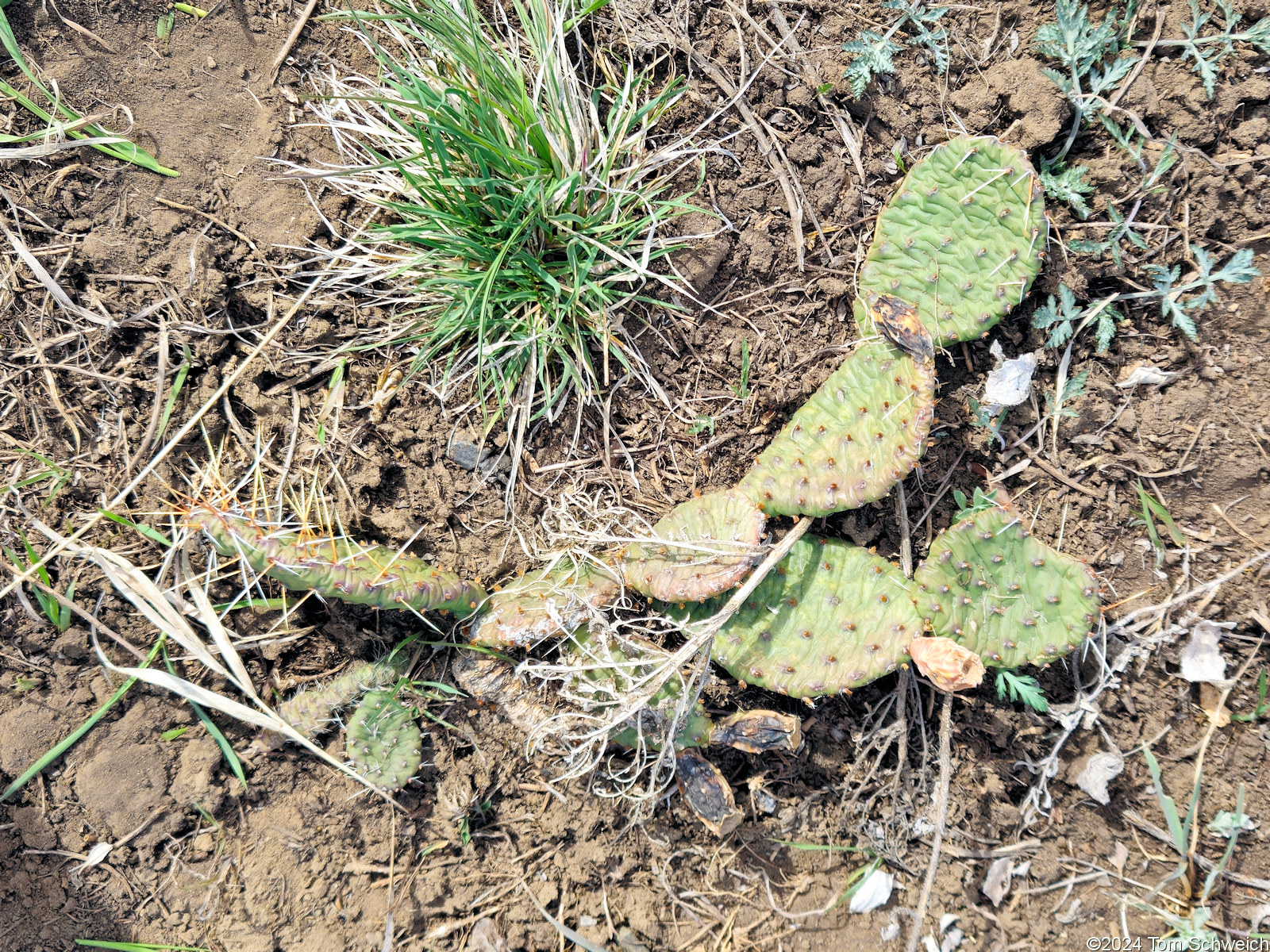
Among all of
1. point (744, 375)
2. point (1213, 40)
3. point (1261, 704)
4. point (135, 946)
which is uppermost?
point (1213, 40)

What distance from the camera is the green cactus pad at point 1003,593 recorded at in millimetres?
2004

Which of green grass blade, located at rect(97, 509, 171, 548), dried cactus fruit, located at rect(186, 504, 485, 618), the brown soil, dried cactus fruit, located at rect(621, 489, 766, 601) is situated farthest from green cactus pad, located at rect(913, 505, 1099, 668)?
green grass blade, located at rect(97, 509, 171, 548)

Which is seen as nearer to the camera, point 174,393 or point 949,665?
point 949,665

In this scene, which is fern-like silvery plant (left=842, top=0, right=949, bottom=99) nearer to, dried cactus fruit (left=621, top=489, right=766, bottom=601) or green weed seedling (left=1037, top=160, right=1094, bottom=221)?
green weed seedling (left=1037, top=160, right=1094, bottom=221)

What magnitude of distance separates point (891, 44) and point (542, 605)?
202cm

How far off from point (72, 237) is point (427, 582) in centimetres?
158

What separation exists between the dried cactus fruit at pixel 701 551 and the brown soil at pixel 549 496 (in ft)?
0.90

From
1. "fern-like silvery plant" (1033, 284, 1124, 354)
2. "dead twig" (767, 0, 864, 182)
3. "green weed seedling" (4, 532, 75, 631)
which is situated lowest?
"fern-like silvery plant" (1033, 284, 1124, 354)

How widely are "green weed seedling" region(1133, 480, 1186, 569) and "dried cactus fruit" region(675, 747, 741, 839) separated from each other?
4.99 feet

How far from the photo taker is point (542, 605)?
2.09 metres

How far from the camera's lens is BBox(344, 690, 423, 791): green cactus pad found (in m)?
2.15

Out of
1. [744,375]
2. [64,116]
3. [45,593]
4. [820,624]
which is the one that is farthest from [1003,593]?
[64,116]

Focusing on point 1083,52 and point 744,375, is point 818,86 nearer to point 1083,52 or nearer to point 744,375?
point 1083,52

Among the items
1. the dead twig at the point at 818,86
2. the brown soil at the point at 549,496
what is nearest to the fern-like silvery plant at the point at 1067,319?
the brown soil at the point at 549,496
